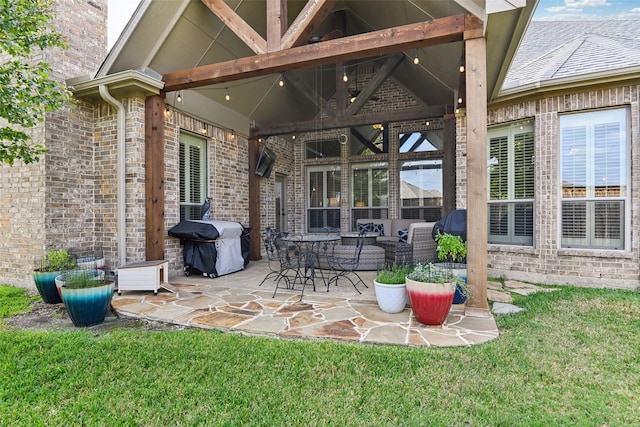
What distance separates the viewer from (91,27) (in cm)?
539

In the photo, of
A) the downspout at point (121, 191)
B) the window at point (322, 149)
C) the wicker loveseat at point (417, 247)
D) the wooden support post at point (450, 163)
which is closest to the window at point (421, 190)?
the wooden support post at point (450, 163)

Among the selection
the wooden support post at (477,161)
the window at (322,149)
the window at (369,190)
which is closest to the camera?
the wooden support post at (477,161)

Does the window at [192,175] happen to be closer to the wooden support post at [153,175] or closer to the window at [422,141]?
the wooden support post at [153,175]

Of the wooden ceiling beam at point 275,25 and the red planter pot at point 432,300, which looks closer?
the red planter pot at point 432,300

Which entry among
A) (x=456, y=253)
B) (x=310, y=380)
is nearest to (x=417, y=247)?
(x=456, y=253)

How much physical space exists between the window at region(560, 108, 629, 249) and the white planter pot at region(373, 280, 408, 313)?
3.33 metres

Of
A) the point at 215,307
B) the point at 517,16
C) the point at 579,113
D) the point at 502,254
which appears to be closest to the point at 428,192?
the point at 502,254

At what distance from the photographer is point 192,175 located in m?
6.21

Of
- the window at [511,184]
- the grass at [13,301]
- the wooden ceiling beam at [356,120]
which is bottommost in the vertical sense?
the grass at [13,301]

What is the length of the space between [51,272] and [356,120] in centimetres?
565

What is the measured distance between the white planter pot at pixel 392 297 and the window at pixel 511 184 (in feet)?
10.1

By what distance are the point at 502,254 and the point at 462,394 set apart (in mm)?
4054

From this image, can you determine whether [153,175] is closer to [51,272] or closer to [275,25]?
[51,272]

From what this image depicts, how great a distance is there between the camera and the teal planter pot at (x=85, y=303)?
10.7ft
